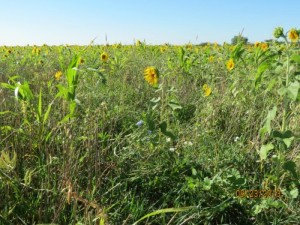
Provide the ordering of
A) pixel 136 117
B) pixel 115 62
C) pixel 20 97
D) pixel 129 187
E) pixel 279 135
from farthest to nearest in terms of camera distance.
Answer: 1. pixel 115 62
2. pixel 136 117
3. pixel 20 97
4. pixel 129 187
5. pixel 279 135

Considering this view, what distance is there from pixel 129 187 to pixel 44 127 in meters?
0.53

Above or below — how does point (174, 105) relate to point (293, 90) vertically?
below

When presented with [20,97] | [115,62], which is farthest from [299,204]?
[115,62]

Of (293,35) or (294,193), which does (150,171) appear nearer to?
(294,193)

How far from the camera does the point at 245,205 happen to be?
4.74 feet

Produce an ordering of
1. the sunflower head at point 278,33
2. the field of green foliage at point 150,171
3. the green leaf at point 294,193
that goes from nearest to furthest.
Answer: the field of green foliage at point 150,171, the green leaf at point 294,193, the sunflower head at point 278,33

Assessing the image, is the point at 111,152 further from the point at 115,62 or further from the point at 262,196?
the point at 115,62

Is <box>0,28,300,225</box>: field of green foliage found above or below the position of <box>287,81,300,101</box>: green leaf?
below

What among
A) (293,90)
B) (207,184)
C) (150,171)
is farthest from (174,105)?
(293,90)

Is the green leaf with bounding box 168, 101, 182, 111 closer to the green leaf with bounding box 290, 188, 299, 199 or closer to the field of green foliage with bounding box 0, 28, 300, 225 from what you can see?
the field of green foliage with bounding box 0, 28, 300, 225

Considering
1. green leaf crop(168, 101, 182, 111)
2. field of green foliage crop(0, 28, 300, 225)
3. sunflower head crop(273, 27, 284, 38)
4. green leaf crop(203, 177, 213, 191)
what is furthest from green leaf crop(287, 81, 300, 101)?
green leaf crop(168, 101, 182, 111)

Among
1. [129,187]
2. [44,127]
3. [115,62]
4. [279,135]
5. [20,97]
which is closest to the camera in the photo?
[279,135]

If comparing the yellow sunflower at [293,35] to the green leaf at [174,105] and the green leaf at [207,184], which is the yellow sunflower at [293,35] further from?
the green leaf at [207,184]

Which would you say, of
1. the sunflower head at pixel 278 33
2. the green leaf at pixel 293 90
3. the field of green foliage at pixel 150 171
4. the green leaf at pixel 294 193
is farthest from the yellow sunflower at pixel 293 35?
the green leaf at pixel 294 193
